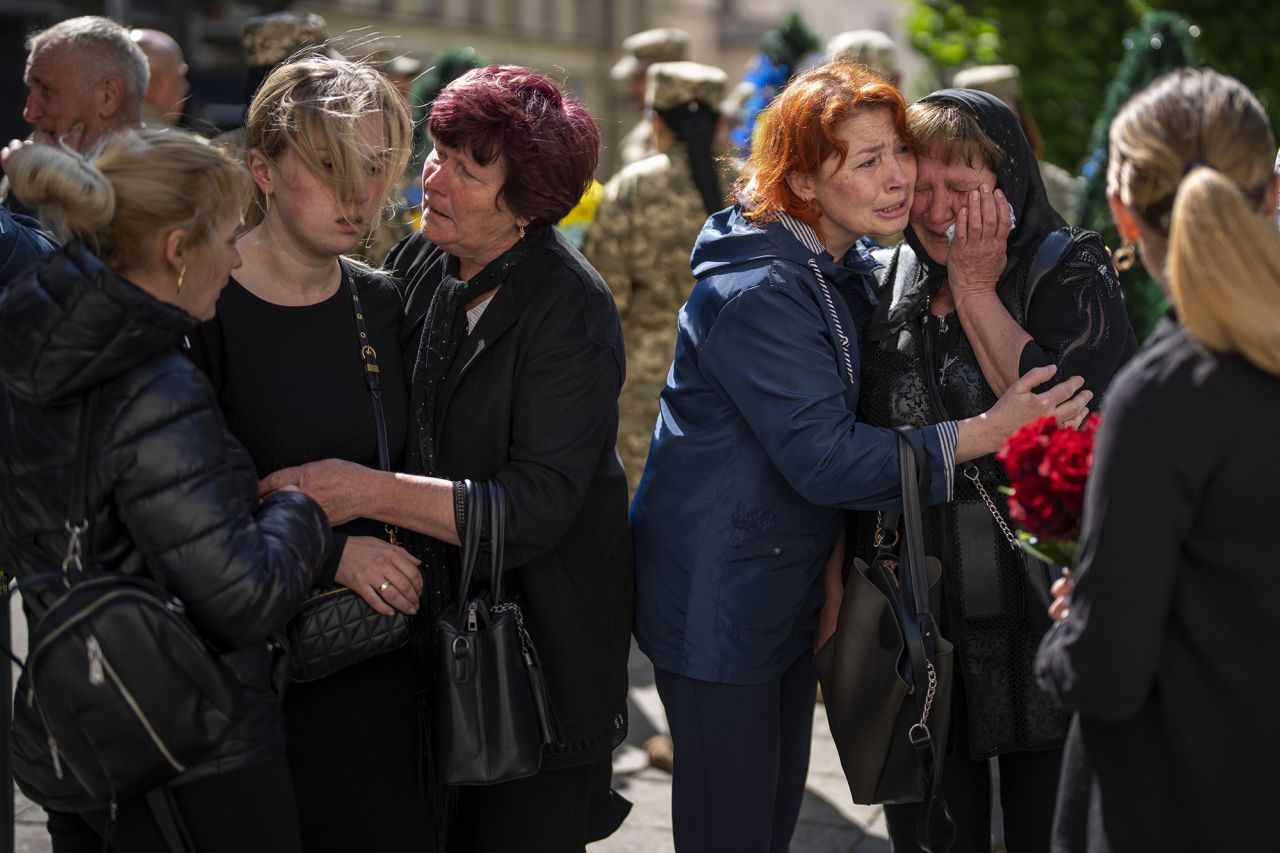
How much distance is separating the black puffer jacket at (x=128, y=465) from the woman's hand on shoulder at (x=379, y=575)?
348 mm

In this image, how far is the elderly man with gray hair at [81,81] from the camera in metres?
4.29

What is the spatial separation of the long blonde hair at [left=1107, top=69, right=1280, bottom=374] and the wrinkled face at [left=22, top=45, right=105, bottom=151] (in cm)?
330

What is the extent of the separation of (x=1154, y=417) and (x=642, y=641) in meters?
1.46

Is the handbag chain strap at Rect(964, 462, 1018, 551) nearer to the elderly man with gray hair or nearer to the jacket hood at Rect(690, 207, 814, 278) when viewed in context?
the jacket hood at Rect(690, 207, 814, 278)

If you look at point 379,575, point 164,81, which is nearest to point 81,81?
point 164,81

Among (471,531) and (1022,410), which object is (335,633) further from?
(1022,410)

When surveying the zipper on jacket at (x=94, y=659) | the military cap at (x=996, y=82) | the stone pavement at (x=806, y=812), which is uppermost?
the military cap at (x=996, y=82)

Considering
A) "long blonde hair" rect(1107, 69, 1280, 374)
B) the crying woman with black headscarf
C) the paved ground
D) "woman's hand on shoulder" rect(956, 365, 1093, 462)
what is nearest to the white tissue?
the crying woman with black headscarf

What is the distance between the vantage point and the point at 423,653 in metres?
2.81

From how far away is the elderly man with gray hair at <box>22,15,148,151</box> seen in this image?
4.29m

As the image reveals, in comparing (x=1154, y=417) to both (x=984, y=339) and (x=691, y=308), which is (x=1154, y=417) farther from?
(x=691, y=308)

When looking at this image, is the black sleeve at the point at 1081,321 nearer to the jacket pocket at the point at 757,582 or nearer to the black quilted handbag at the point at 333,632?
the jacket pocket at the point at 757,582

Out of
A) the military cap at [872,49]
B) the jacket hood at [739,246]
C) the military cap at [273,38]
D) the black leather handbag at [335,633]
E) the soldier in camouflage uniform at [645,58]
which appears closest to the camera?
the black leather handbag at [335,633]

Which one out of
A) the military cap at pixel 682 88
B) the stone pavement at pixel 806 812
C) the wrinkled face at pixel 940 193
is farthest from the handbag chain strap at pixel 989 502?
the military cap at pixel 682 88
